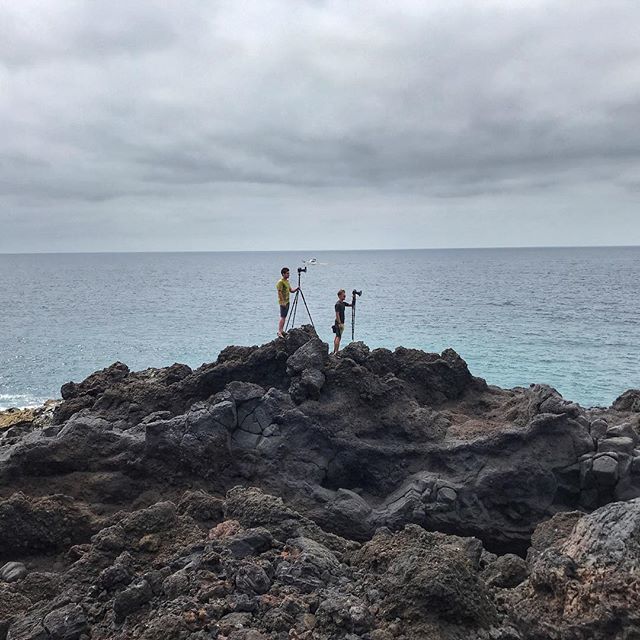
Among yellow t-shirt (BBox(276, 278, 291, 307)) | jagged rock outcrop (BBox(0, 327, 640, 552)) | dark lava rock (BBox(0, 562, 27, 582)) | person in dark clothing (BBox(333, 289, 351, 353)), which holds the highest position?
yellow t-shirt (BBox(276, 278, 291, 307))

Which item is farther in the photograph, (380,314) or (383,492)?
(380,314)

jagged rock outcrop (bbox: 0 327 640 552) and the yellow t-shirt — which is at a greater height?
the yellow t-shirt

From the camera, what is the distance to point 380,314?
76438 mm

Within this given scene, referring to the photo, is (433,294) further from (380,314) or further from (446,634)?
(446,634)

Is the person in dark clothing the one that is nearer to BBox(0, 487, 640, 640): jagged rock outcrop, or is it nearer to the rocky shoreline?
the rocky shoreline

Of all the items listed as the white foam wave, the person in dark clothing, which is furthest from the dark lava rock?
the white foam wave

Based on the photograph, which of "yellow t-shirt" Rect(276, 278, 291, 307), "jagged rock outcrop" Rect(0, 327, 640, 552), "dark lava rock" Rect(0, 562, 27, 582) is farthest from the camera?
"yellow t-shirt" Rect(276, 278, 291, 307)

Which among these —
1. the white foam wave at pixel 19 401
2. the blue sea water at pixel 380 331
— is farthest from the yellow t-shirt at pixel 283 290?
the white foam wave at pixel 19 401

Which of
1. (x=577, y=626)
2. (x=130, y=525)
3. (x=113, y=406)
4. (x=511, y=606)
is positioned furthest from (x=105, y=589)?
(x=113, y=406)

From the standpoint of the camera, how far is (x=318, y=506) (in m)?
14.2

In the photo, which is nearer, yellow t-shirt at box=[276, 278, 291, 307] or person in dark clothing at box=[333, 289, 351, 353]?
yellow t-shirt at box=[276, 278, 291, 307]

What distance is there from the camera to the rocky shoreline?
306 inches

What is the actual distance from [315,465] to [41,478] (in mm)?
6440

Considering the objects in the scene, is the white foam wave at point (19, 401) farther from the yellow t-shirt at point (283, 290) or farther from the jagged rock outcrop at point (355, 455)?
the jagged rock outcrop at point (355, 455)
